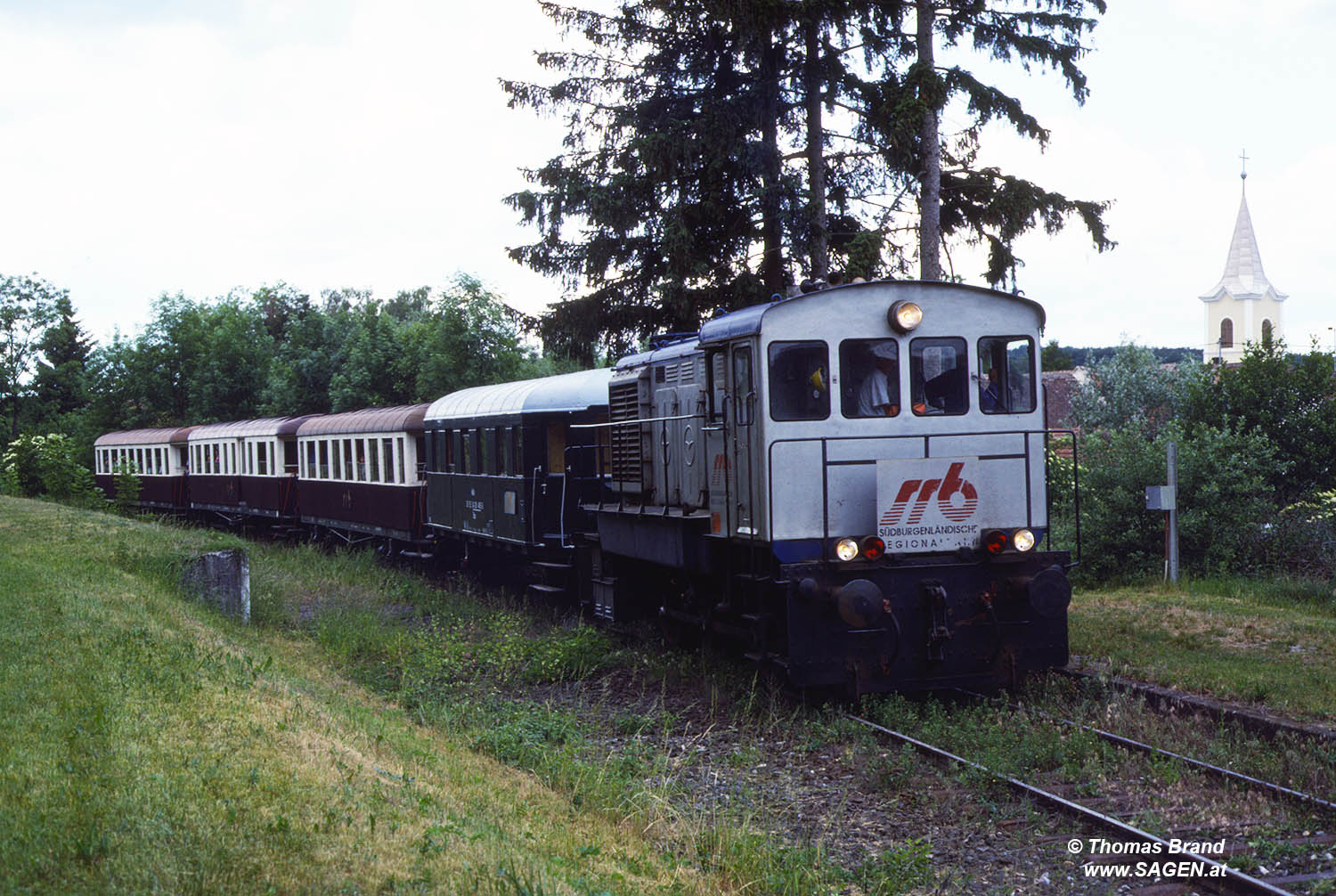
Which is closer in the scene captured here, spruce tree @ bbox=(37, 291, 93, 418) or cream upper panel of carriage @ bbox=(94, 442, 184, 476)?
cream upper panel of carriage @ bbox=(94, 442, 184, 476)

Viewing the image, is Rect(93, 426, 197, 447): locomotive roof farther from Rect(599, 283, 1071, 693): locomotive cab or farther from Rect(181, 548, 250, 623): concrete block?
Rect(599, 283, 1071, 693): locomotive cab

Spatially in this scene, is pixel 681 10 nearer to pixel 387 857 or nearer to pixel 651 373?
pixel 651 373

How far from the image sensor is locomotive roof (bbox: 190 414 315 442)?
30.4 m

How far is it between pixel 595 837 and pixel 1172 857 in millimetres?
3166

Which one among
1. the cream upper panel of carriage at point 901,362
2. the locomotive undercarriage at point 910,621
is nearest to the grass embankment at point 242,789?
the locomotive undercarriage at point 910,621

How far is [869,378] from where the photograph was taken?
35.0ft

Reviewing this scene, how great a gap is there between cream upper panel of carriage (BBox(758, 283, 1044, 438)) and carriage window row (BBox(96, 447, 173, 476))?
31.6 m

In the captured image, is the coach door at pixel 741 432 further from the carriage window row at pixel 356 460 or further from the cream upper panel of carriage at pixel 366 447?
the carriage window row at pixel 356 460

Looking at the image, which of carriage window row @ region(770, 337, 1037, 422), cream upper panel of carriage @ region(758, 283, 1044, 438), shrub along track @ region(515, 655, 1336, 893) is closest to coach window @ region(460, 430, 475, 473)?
shrub along track @ region(515, 655, 1336, 893)

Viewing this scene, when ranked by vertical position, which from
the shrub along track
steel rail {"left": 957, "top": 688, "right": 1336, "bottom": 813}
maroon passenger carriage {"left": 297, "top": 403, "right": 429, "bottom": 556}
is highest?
maroon passenger carriage {"left": 297, "top": 403, "right": 429, "bottom": 556}

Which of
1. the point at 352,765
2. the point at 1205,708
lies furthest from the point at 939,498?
the point at 352,765

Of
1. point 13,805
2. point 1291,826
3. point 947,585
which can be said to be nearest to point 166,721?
point 13,805

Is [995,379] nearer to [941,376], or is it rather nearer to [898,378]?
[941,376]

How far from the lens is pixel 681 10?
2097 cm
